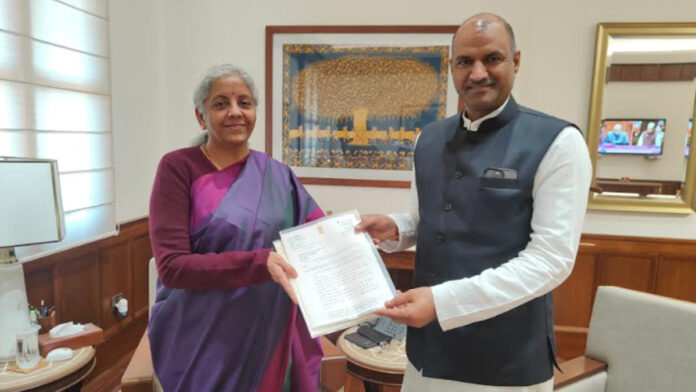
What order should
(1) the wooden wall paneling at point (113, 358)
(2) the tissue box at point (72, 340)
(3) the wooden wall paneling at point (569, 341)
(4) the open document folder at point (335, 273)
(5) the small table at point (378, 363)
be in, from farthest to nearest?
(3) the wooden wall paneling at point (569, 341) → (1) the wooden wall paneling at point (113, 358) → (5) the small table at point (378, 363) → (2) the tissue box at point (72, 340) → (4) the open document folder at point (335, 273)

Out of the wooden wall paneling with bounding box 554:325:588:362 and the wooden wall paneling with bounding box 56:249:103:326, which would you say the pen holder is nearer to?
the wooden wall paneling with bounding box 56:249:103:326

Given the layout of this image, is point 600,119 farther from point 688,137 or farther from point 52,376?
point 52,376

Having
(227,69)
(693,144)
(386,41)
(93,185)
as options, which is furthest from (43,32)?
(693,144)

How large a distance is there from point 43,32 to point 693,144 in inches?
145

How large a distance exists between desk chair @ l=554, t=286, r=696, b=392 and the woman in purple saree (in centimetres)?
103

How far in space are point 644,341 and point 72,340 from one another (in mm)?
2187

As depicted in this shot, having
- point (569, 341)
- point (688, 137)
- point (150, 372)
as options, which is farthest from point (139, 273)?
point (688, 137)

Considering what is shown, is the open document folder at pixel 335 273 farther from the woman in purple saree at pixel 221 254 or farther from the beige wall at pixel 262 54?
the beige wall at pixel 262 54

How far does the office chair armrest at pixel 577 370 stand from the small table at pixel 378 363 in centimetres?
59

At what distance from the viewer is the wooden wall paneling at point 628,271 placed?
2.89m

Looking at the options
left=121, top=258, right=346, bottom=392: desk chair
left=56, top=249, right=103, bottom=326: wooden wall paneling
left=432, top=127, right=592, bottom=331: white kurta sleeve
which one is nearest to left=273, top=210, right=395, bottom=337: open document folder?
left=432, top=127, right=592, bottom=331: white kurta sleeve

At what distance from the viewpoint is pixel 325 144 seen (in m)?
3.04

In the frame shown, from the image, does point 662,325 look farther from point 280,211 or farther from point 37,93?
point 37,93

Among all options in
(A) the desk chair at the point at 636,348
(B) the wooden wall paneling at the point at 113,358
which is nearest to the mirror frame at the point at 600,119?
(A) the desk chair at the point at 636,348
